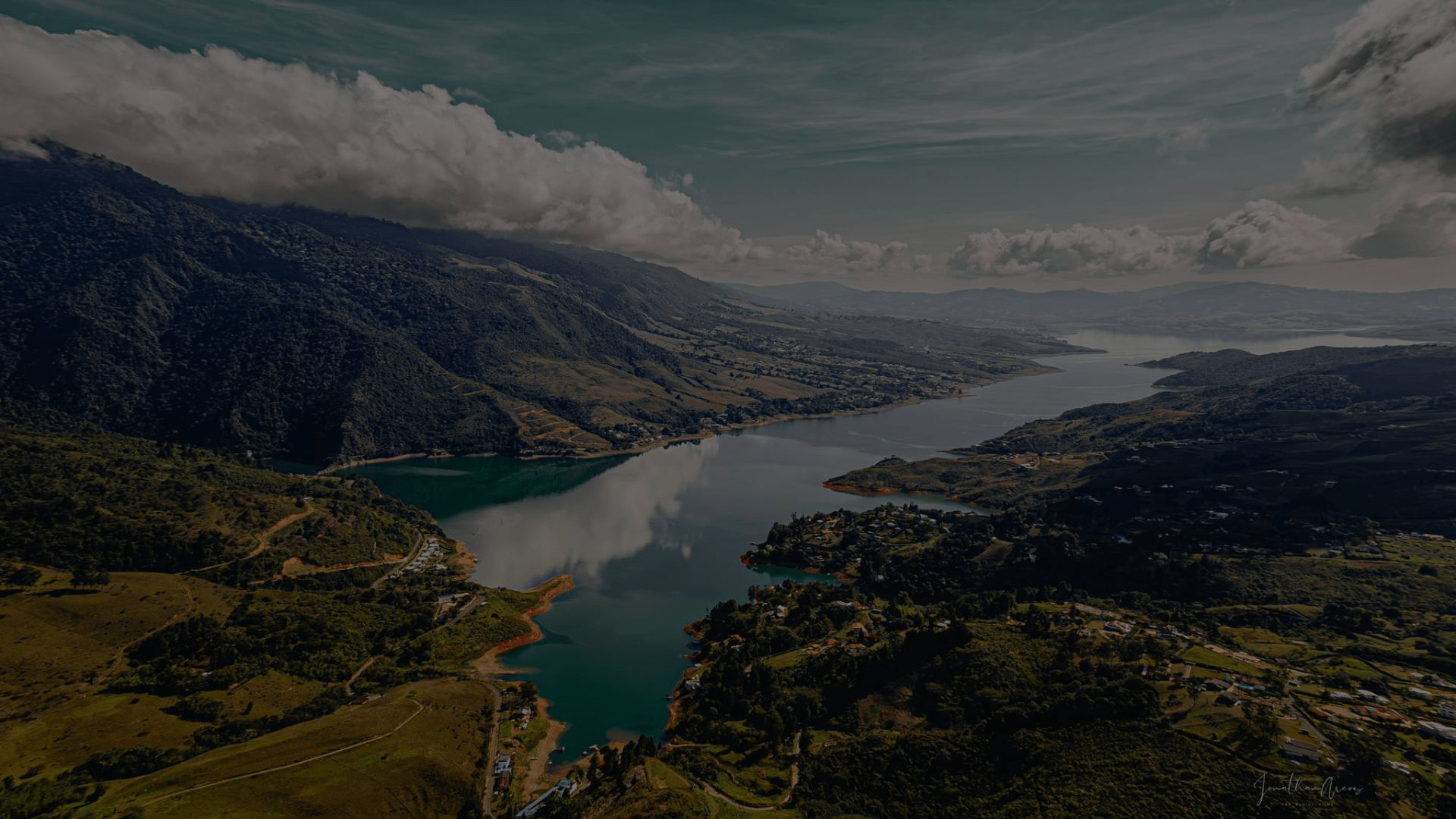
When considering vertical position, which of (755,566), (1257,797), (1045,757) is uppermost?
(1257,797)

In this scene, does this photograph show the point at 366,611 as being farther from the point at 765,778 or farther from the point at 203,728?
the point at 765,778

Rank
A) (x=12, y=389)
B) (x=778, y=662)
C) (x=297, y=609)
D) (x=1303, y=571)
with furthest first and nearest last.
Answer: (x=12, y=389) < (x=1303, y=571) < (x=297, y=609) < (x=778, y=662)

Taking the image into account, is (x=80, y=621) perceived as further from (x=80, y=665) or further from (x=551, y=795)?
(x=551, y=795)

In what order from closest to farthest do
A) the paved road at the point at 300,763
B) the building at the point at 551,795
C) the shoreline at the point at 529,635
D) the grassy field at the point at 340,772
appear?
the grassy field at the point at 340,772 < the paved road at the point at 300,763 < the building at the point at 551,795 < the shoreline at the point at 529,635

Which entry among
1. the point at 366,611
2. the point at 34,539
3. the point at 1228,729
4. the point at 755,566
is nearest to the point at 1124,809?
the point at 1228,729

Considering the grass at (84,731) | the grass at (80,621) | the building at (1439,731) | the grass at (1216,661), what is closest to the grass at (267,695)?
the grass at (84,731)

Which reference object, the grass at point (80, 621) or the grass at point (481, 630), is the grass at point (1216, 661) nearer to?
the grass at point (481, 630)

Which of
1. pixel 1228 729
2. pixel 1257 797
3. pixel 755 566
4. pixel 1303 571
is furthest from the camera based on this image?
pixel 755 566
